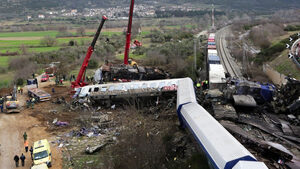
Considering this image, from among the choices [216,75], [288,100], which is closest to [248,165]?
[288,100]

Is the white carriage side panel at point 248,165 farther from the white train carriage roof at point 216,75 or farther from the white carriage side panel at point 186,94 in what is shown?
the white train carriage roof at point 216,75

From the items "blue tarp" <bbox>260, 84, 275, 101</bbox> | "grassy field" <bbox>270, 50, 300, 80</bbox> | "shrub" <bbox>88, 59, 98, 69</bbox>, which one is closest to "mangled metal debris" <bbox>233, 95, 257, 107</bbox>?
"blue tarp" <bbox>260, 84, 275, 101</bbox>

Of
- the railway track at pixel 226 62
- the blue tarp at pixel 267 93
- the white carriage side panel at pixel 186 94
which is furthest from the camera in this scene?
the railway track at pixel 226 62

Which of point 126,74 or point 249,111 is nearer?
point 249,111

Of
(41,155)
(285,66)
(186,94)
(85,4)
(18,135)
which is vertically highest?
(85,4)

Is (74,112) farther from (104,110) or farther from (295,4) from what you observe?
(295,4)

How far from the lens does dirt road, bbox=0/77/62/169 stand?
17.6 metres

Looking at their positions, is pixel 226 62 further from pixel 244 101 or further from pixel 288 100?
pixel 244 101

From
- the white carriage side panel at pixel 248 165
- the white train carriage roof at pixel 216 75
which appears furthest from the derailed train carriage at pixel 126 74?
the white carriage side panel at pixel 248 165

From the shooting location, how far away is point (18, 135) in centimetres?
2159

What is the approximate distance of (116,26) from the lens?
117 metres

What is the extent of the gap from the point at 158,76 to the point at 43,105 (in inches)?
534

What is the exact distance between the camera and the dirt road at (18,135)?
17.6 m

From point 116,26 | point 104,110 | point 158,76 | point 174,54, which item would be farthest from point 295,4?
point 104,110
